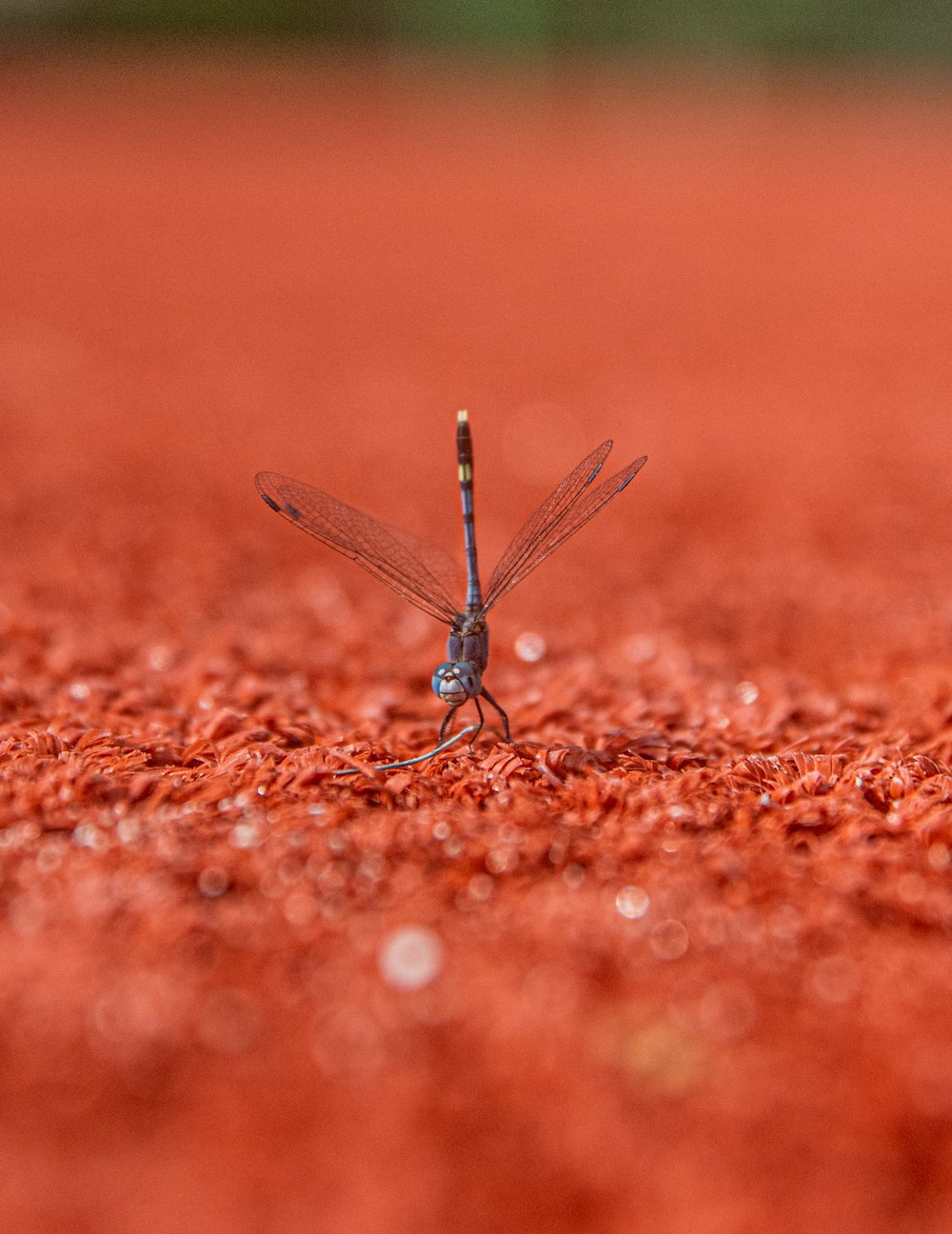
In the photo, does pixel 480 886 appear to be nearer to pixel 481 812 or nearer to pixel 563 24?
pixel 481 812

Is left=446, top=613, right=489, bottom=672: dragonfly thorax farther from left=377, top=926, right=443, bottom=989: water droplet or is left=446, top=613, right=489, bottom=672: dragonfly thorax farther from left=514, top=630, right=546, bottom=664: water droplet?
left=514, top=630, right=546, bottom=664: water droplet

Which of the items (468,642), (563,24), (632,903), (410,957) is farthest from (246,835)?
(563,24)

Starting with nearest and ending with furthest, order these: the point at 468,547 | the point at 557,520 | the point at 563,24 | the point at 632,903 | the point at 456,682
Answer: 1. the point at 632,903
2. the point at 456,682
3. the point at 557,520
4. the point at 468,547
5. the point at 563,24

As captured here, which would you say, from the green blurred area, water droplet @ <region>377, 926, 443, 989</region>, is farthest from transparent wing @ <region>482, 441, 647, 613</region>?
the green blurred area

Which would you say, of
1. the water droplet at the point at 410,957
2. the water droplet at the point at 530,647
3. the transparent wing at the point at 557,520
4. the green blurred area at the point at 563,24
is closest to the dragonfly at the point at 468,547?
the transparent wing at the point at 557,520

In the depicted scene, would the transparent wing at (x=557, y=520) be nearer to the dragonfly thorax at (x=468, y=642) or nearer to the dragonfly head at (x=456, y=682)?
the dragonfly thorax at (x=468, y=642)

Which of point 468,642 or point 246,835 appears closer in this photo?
point 246,835

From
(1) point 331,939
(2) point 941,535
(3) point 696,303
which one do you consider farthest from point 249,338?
(1) point 331,939
